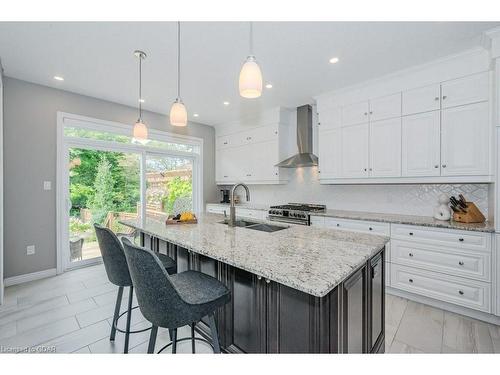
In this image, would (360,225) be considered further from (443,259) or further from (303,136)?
(303,136)

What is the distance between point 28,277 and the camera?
3074 millimetres

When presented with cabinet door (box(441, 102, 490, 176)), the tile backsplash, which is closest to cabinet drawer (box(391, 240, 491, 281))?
the tile backsplash

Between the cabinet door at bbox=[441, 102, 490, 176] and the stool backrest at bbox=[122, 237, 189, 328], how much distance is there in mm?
2925

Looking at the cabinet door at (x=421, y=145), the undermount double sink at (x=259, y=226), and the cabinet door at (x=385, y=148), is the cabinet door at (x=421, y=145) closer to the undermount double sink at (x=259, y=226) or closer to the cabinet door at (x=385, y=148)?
the cabinet door at (x=385, y=148)

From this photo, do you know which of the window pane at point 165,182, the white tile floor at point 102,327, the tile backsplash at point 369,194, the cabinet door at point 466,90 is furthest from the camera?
the window pane at point 165,182

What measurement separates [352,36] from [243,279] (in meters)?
2.29

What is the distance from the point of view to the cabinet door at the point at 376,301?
150 centimetres

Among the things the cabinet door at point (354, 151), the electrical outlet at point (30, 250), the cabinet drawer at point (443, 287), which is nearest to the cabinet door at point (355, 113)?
the cabinet door at point (354, 151)

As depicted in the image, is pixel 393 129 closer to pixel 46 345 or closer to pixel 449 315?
pixel 449 315

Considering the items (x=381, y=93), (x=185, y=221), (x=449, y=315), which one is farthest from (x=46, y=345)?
(x=381, y=93)

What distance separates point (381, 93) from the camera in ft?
9.75

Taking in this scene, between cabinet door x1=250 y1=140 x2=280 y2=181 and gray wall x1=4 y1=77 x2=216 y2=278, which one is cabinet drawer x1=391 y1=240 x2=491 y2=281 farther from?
gray wall x1=4 y1=77 x2=216 y2=278

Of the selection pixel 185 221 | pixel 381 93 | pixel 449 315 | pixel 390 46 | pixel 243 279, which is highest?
pixel 390 46

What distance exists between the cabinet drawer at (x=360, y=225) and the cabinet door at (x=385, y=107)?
1.35 m
